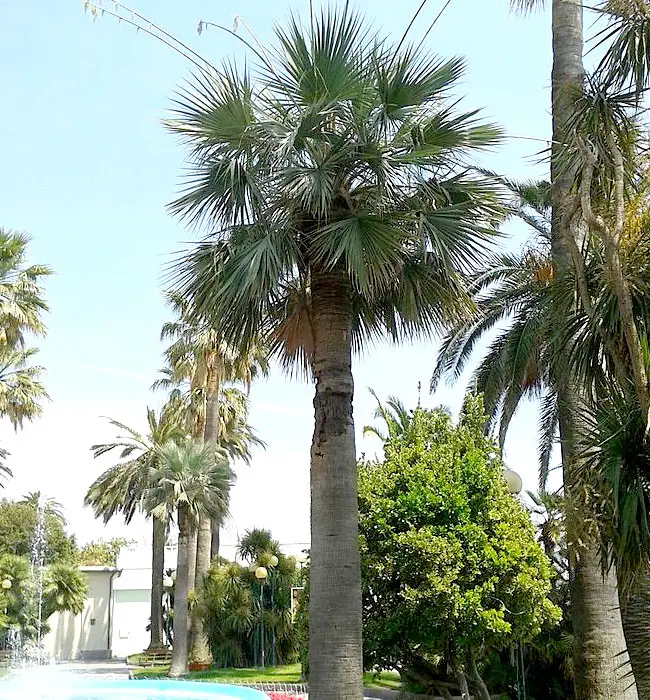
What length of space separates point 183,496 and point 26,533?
17180 millimetres

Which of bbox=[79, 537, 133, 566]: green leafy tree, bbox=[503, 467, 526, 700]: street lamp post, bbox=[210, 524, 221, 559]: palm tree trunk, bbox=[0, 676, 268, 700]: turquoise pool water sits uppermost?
bbox=[79, 537, 133, 566]: green leafy tree

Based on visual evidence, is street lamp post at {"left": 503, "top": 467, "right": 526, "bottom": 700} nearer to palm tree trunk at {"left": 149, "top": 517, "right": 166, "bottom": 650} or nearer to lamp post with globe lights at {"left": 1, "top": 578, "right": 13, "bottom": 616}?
palm tree trunk at {"left": 149, "top": 517, "right": 166, "bottom": 650}

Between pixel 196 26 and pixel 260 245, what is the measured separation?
2289mm

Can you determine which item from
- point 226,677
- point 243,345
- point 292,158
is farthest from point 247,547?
point 292,158

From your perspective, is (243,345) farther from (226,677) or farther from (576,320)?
(226,677)

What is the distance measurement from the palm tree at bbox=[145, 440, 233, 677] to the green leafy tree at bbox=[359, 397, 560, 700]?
1439 centimetres

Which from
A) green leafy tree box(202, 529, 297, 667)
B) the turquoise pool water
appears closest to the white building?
green leafy tree box(202, 529, 297, 667)

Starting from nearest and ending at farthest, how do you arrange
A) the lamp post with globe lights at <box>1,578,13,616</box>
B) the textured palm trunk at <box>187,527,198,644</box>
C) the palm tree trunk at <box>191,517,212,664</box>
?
the textured palm trunk at <box>187,527,198,644</box> < the palm tree trunk at <box>191,517,212,664</box> < the lamp post with globe lights at <box>1,578,13,616</box>

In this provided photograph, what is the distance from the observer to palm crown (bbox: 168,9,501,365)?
9258 mm

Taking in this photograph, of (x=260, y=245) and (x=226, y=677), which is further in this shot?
(x=226, y=677)

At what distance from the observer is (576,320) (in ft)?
27.6

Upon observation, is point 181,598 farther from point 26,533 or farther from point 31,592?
point 26,533

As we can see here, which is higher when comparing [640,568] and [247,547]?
[247,547]

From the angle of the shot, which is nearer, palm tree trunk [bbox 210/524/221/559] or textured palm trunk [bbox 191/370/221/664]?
textured palm trunk [bbox 191/370/221/664]
